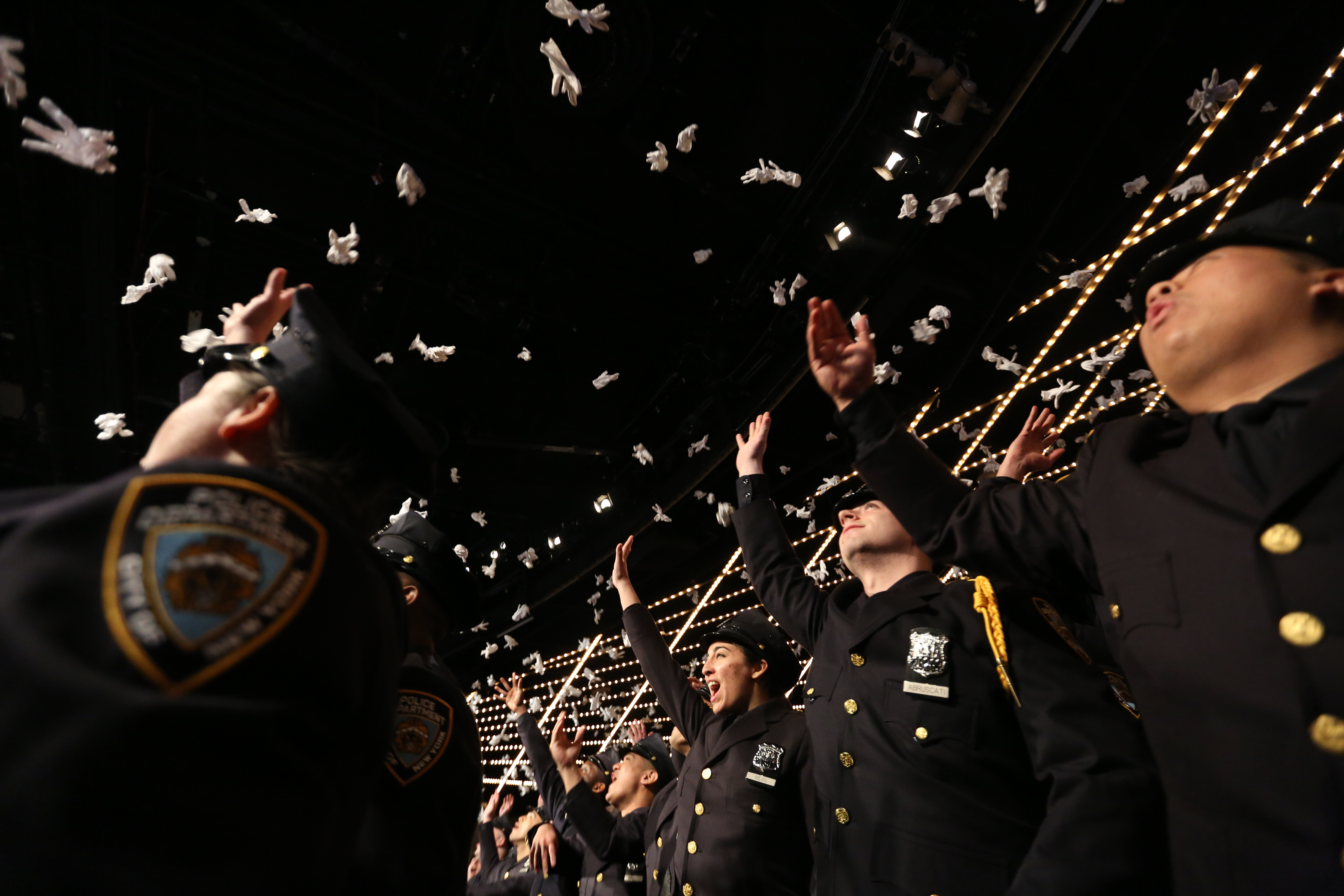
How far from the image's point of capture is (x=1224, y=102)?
3.44m

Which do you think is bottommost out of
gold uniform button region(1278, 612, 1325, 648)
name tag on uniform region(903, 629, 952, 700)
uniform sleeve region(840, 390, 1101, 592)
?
name tag on uniform region(903, 629, 952, 700)

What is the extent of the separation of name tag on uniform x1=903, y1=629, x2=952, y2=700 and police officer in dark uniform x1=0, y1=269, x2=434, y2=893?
1.39 m

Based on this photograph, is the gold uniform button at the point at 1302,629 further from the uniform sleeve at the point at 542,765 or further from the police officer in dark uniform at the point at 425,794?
the uniform sleeve at the point at 542,765

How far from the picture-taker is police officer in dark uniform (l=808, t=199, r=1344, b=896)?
2.69ft

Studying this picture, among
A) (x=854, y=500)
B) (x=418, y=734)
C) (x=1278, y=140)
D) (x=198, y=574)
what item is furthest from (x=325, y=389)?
(x=1278, y=140)

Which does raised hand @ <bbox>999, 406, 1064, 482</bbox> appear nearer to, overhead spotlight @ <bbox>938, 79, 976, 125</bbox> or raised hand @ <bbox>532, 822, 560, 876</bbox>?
overhead spotlight @ <bbox>938, 79, 976, 125</bbox>

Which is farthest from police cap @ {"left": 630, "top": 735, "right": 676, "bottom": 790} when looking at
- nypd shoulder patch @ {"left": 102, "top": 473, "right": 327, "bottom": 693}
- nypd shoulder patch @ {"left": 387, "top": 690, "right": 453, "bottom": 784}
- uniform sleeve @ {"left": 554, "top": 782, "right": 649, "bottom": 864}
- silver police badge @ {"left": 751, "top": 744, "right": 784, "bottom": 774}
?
nypd shoulder patch @ {"left": 102, "top": 473, "right": 327, "bottom": 693}

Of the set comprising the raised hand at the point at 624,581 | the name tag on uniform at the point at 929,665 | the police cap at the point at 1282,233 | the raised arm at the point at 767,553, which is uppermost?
the police cap at the point at 1282,233

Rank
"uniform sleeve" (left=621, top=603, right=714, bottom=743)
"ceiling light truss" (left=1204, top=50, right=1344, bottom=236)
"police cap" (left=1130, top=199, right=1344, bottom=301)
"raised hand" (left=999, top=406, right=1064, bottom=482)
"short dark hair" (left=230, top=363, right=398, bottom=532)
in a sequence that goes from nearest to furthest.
Result: 1. "short dark hair" (left=230, top=363, right=398, bottom=532)
2. "police cap" (left=1130, top=199, right=1344, bottom=301)
3. "raised hand" (left=999, top=406, right=1064, bottom=482)
4. "uniform sleeve" (left=621, top=603, right=714, bottom=743)
5. "ceiling light truss" (left=1204, top=50, right=1344, bottom=236)

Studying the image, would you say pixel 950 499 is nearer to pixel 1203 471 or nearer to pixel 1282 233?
pixel 1203 471

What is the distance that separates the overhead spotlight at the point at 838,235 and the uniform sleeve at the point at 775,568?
2689mm

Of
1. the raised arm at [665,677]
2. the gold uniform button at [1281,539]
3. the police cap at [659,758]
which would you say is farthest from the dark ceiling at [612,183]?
Answer: the gold uniform button at [1281,539]

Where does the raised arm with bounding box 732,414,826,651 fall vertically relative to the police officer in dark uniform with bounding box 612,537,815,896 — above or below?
above

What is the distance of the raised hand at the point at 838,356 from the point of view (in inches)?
63.7
